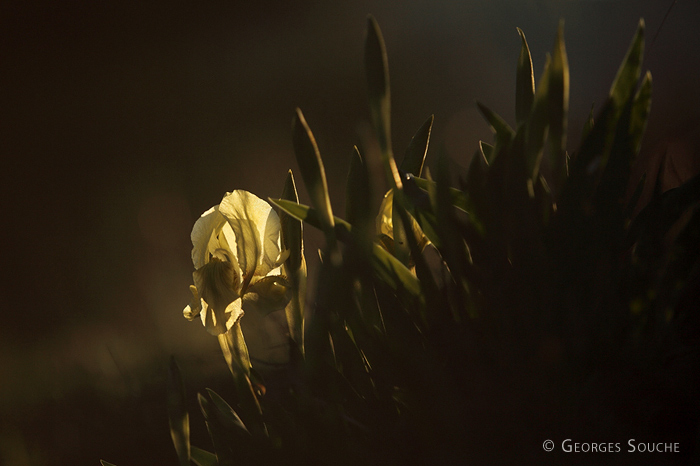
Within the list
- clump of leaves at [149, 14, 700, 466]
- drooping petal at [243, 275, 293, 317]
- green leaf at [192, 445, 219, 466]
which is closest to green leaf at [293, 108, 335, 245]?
clump of leaves at [149, 14, 700, 466]

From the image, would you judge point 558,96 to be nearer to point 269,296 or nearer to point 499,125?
point 499,125

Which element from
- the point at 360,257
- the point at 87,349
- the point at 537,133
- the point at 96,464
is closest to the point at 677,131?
the point at 537,133

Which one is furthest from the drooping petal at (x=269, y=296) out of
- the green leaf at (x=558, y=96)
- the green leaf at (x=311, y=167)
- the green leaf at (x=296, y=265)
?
the green leaf at (x=558, y=96)

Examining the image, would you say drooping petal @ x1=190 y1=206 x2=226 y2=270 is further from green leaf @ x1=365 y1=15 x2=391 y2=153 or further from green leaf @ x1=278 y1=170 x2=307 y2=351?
green leaf @ x1=365 y1=15 x2=391 y2=153

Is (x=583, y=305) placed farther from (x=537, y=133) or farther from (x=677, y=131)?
(x=677, y=131)

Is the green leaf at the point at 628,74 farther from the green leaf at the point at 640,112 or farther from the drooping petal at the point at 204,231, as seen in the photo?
the drooping petal at the point at 204,231

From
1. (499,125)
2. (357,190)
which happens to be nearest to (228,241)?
(357,190)
